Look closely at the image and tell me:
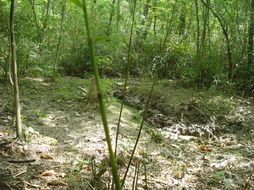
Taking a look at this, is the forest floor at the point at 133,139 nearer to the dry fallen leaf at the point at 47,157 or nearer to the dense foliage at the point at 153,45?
the dry fallen leaf at the point at 47,157

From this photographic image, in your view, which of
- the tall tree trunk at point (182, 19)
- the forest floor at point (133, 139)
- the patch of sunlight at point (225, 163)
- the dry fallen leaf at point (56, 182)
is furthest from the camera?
the tall tree trunk at point (182, 19)

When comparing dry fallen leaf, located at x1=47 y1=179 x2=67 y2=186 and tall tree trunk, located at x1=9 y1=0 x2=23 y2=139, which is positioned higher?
tall tree trunk, located at x1=9 y1=0 x2=23 y2=139

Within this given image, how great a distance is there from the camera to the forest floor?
3102 mm

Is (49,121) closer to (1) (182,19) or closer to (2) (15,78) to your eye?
(2) (15,78)

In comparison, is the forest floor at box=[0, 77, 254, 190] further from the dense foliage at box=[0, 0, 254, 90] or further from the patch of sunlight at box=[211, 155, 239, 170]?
the dense foliage at box=[0, 0, 254, 90]

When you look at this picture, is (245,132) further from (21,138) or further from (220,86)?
(21,138)

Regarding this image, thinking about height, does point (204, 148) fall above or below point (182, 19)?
below

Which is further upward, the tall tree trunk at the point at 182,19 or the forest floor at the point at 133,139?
the tall tree trunk at the point at 182,19

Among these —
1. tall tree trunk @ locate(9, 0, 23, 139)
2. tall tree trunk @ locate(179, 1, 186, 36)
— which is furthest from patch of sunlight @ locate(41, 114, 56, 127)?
tall tree trunk @ locate(179, 1, 186, 36)

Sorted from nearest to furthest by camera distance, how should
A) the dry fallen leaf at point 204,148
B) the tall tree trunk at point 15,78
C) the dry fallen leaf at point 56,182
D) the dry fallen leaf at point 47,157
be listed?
the dry fallen leaf at point 56,182
the tall tree trunk at point 15,78
the dry fallen leaf at point 47,157
the dry fallen leaf at point 204,148

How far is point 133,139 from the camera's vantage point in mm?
4109

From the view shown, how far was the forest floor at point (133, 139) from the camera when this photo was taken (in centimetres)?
310

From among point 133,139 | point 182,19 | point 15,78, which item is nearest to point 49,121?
point 133,139

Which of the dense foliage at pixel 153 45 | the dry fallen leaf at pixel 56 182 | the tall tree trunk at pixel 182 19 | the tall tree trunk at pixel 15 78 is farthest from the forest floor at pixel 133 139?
the tall tree trunk at pixel 182 19
